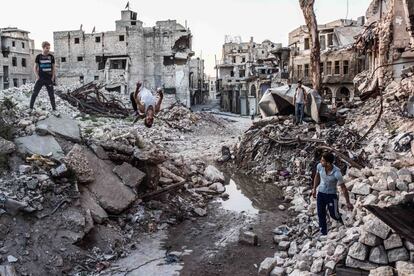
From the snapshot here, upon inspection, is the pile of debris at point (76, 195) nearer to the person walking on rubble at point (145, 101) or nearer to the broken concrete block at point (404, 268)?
the person walking on rubble at point (145, 101)

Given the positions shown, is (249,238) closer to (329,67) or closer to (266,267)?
(266,267)

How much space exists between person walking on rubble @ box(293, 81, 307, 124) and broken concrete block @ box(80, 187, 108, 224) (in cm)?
841

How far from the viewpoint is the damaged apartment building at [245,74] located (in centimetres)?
4088

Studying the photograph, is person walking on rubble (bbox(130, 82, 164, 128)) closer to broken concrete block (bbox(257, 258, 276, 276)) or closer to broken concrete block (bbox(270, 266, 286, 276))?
broken concrete block (bbox(257, 258, 276, 276))

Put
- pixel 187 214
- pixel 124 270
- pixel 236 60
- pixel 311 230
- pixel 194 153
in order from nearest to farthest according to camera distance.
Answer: pixel 124 270, pixel 311 230, pixel 187 214, pixel 194 153, pixel 236 60

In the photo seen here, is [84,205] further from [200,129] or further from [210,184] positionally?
[200,129]

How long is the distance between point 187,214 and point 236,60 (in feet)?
162

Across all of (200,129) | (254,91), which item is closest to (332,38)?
(254,91)

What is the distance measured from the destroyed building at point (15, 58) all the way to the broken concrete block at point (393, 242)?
130ft

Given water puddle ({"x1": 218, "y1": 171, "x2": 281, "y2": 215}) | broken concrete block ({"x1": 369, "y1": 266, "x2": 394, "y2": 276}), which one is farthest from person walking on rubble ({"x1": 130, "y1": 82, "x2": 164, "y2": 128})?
broken concrete block ({"x1": 369, "y1": 266, "x2": 394, "y2": 276})

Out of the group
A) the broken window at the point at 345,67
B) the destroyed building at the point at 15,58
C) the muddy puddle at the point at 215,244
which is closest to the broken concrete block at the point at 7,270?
the muddy puddle at the point at 215,244

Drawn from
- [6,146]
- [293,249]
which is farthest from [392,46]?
[6,146]

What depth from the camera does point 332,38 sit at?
34.8 meters

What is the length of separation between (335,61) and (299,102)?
20.6m
